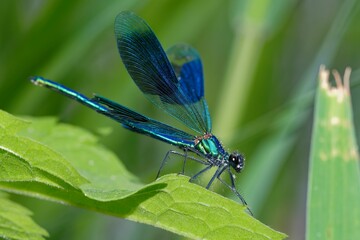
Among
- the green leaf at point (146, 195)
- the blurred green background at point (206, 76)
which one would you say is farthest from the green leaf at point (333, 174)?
the blurred green background at point (206, 76)

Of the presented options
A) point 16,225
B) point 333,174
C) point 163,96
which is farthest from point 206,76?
point 16,225

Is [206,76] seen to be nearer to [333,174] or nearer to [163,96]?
[163,96]

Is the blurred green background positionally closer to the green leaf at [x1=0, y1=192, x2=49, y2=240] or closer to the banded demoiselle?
the banded demoiselle

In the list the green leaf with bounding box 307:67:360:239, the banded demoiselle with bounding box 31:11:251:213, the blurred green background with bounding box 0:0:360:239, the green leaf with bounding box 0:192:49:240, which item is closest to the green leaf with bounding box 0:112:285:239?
the green leaf with bounding box 0:192:49:240

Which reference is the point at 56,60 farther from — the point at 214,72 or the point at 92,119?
the point at 214,72

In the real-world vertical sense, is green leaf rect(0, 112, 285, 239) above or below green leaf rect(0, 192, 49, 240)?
above

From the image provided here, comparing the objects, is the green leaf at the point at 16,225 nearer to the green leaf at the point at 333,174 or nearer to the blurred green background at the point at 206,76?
the green leaf at the point at 333,174
